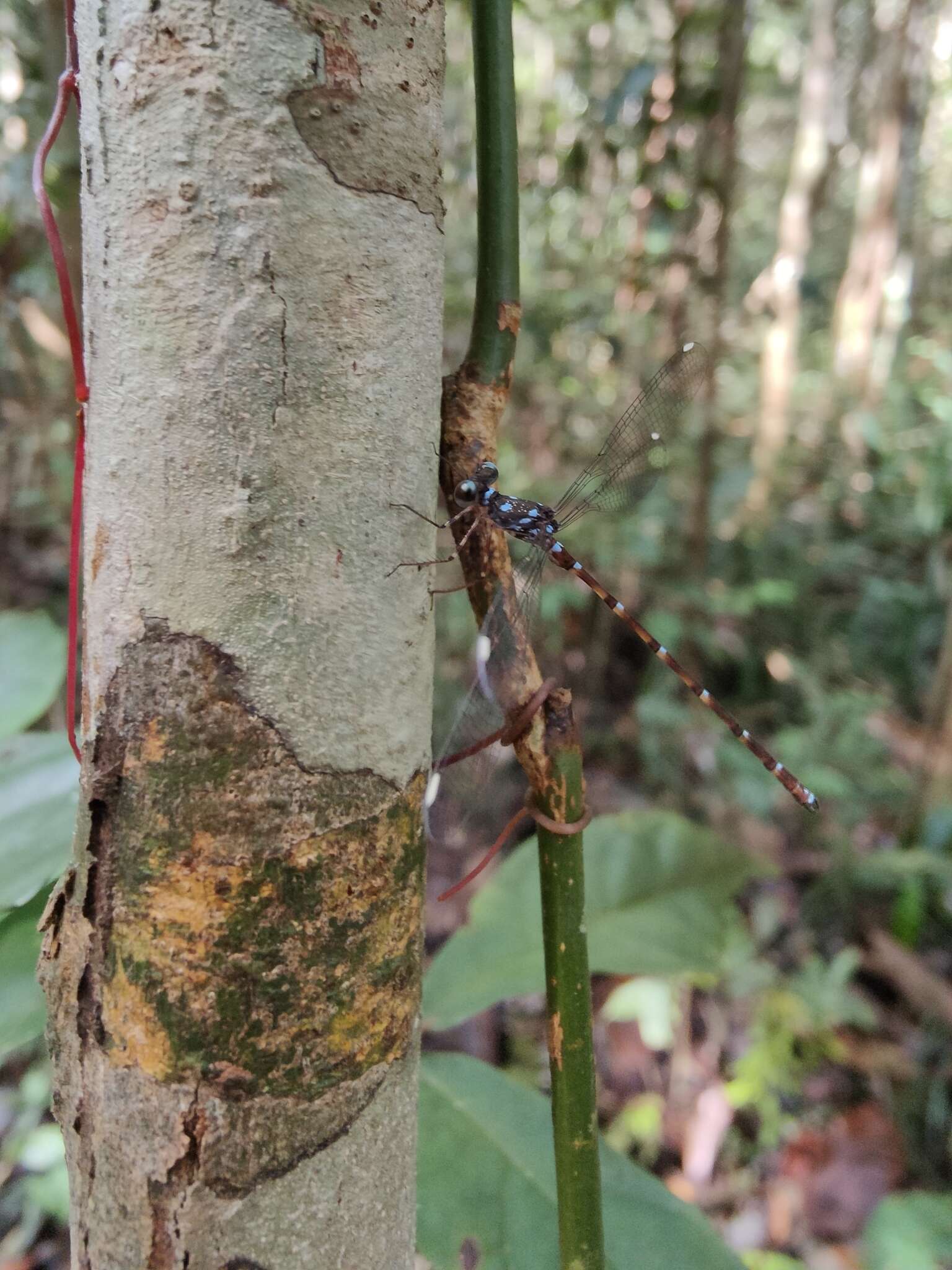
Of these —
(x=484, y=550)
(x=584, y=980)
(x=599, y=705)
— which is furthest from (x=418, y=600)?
(x=599, y=705)

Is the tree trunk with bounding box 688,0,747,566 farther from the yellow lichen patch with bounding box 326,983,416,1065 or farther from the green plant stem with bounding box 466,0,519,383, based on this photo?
the yellow lichen patch with bounding box 326,983,416,1065

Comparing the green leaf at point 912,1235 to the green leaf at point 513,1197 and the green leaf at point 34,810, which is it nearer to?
the green leaf at point 513,1197

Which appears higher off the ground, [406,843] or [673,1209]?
[406,843]

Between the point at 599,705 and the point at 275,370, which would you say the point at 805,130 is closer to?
the point at 599,705

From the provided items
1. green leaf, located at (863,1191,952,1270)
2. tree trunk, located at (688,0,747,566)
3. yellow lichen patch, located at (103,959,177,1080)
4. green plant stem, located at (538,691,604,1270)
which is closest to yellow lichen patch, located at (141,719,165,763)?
yellow lichen patch, located at (103,959,177,1080)

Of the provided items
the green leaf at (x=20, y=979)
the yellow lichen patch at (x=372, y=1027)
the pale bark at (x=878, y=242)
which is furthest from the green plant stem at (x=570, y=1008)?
the pale bark at (x=878, y=242)
